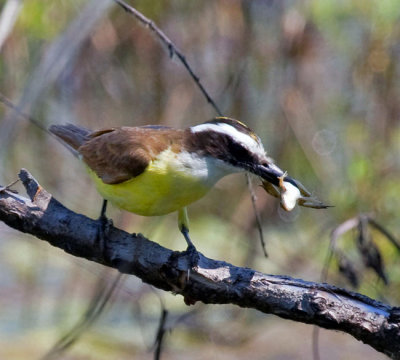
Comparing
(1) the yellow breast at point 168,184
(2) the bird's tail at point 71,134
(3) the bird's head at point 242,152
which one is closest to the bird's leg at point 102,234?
(1) the yellow breast at point 168,184

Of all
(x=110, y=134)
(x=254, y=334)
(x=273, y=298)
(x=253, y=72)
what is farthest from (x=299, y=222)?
(x=273, y=298)

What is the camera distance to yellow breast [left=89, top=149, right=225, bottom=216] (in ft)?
8.38

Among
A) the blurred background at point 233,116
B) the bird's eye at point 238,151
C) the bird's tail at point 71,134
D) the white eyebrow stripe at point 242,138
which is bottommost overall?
the bird's eye at point 238,151

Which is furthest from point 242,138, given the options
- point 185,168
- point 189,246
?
point 189,246

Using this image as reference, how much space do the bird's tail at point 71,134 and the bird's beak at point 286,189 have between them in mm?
1039

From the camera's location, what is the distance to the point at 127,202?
2.65 m

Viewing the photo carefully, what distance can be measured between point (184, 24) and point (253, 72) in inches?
25.2

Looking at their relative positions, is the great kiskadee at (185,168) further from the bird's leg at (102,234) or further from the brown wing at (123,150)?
the bird's leg at (102,234)

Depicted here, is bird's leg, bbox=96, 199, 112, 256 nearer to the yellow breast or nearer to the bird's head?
the yellow breast

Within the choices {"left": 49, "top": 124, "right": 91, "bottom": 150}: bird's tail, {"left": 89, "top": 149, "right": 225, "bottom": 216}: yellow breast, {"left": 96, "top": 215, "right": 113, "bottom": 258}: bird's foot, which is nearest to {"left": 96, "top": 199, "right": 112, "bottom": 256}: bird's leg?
{"left": 96, "top": 215, "right": 113, "bottom": 258}: bird's foot

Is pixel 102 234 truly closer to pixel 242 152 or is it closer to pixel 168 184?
pixel 168 184

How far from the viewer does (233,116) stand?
18.6ft

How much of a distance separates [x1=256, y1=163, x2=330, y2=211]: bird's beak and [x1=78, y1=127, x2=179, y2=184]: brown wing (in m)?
0.40

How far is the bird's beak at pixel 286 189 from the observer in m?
2.33
